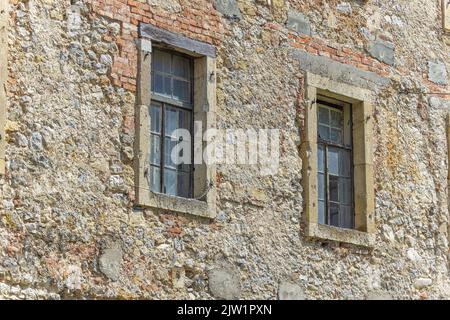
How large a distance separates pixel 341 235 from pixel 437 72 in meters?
2.55

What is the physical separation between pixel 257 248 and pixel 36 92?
2.62 metres

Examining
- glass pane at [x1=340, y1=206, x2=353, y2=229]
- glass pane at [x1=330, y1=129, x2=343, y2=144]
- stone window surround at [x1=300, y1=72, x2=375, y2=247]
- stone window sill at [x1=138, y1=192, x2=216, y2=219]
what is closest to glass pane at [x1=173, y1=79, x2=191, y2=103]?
stone window sill at [x1=138, y1=192, x2=216, y2=219]

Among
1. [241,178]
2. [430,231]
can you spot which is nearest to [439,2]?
[430,231]

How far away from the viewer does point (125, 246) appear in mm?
11117

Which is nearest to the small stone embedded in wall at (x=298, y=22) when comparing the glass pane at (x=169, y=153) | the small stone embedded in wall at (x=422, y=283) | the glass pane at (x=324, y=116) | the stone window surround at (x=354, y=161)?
the stone window surround at (x=354, y=161)

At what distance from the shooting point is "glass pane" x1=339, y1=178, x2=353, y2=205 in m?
13.1

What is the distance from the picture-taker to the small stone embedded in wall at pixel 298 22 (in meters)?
12.9

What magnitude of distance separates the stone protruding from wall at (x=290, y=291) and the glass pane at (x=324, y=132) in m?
1.66

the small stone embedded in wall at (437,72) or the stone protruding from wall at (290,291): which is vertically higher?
the small stone embedded in wall at (437,72)

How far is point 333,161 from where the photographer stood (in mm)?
13133

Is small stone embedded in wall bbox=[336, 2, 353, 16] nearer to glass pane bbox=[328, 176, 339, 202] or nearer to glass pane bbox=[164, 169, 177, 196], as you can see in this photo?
glass pane bbox=[328, 176, 339, 202]

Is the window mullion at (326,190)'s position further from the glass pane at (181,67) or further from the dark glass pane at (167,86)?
the dark glass pane at (167,86)

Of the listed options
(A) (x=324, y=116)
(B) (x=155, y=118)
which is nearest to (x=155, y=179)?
(B) (x=155, y=118)

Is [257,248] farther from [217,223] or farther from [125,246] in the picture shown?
[125,246]
